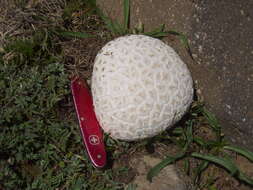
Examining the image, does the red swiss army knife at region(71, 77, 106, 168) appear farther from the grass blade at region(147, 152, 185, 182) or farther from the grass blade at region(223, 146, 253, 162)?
the grass blade at region(223, 146, 253, 162)

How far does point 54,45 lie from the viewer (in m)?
2.91

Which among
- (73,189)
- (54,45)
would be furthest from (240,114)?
(54,45)

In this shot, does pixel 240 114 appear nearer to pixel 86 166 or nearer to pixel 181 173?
pixel 181 173

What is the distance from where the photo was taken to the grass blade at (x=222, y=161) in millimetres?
2449

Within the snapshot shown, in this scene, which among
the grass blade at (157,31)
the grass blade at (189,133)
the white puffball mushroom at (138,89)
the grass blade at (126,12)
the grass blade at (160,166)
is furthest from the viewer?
the grass blade at (126,12)

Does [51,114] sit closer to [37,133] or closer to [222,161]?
[37,133]

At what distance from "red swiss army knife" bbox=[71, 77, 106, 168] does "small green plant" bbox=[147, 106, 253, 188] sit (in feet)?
1.11

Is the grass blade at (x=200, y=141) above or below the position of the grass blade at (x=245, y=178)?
above

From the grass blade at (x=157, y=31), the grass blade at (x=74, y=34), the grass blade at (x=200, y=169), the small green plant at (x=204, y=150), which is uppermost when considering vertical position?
the grass blade at (x=157, y=31)

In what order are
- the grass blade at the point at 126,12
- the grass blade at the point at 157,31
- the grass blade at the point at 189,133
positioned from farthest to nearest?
the grass blade at the point at 126,12, the grass blade at the point at 157,31, the grass blade at the point at 189,133

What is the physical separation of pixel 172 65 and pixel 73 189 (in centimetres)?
95

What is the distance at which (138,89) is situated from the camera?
2.31 meters

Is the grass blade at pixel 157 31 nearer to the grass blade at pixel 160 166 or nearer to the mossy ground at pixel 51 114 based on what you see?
the mossy ground at pixel 51 114

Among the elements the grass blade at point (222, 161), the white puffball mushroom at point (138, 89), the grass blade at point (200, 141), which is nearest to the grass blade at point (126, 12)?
the white puffball mushroom at point (138, 89)
